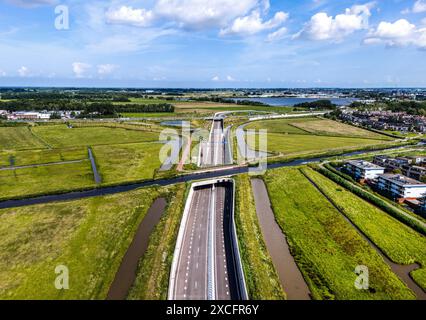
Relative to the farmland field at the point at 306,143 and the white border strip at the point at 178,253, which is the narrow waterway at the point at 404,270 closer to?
the white border strip at the point at 178,253

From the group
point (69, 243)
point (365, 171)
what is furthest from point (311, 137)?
point (69, 243)

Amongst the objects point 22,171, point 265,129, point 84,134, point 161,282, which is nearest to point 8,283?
point 161,282

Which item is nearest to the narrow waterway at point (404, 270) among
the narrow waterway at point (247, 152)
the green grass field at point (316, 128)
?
the narrow waterway at point (247, 152)

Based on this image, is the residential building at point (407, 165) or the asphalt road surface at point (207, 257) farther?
the residential building at point (407, 165)

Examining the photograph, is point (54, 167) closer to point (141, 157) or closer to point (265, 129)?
point (141, 157)

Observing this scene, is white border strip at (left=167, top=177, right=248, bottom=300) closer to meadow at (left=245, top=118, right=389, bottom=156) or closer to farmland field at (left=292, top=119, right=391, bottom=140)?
meadow at (left=245, top=118, right=389, bottom=156)
